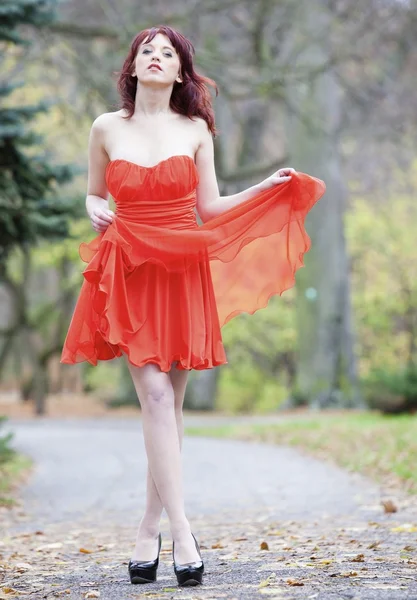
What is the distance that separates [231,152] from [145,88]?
94.7ft

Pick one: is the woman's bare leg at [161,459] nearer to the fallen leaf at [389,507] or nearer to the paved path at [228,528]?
the paved path at [228,528]

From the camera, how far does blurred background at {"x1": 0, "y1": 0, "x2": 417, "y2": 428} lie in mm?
10539

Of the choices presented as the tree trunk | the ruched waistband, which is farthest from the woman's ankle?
the tree trunk

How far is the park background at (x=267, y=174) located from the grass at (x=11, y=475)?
0.33 ft

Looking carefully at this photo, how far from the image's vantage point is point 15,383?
42.3 meters

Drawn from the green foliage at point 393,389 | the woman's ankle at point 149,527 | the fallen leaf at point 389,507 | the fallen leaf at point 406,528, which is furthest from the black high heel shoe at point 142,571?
the green foliage at point 393,389

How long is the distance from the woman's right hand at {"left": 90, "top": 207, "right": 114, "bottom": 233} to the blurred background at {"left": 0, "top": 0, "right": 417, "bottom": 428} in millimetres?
5084

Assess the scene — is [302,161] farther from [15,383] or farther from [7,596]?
[15,383]

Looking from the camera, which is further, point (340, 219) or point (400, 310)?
point (400, 310)

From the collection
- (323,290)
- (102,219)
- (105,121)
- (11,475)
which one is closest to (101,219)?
(102,219)

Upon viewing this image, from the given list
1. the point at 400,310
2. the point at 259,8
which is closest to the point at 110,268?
the point at 259,8

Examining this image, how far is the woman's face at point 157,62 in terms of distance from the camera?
450 cm

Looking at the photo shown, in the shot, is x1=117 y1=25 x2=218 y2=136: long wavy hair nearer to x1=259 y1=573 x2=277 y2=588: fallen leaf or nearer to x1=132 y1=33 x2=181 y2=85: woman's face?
x1=132 y1=33 x2=181 y2=85: woman's face

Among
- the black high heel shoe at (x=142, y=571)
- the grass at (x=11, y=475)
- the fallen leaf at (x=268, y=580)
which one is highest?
the fallen leaf at (x=268, y=580)
